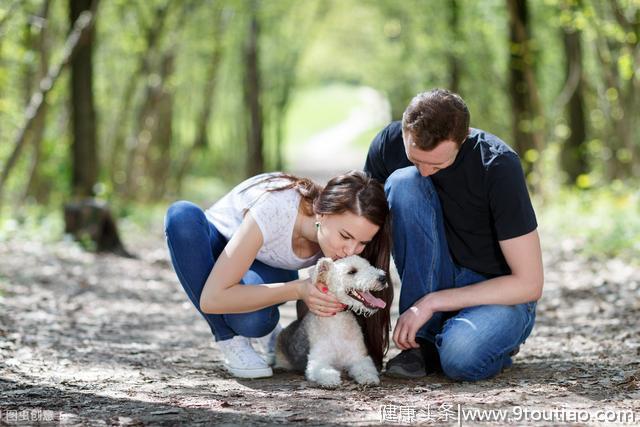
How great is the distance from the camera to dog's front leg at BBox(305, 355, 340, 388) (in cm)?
429

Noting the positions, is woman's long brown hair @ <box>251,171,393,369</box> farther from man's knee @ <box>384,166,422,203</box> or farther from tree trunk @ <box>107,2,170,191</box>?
tree trunk @ <box>107,2,170,191</box>

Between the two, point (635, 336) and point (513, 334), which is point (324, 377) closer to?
point (513, 334)

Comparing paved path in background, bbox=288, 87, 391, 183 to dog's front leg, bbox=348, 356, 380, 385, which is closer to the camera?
dog's front leg, bbox=348, 356, 380, 385

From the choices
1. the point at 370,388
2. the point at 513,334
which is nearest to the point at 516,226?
the point at 513,334

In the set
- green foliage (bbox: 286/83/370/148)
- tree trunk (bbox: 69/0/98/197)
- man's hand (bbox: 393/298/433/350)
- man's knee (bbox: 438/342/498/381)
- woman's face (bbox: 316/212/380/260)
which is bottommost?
man's knee (bbox: 438/342/498/381)

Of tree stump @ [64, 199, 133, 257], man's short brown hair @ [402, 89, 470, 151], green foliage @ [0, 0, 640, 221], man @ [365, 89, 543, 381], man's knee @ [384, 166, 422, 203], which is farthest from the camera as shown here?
green foliage @ [0, 0, 640, 221]

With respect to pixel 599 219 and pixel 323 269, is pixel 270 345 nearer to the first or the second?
pixel 323 269

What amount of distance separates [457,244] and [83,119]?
8533mm

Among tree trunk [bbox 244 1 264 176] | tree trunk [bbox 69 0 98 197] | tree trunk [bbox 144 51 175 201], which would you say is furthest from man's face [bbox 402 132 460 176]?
tree trunk [bbox 244 1 264 176]

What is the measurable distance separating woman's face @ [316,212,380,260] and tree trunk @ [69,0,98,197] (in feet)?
27.4

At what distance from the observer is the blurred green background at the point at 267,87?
11633 millimetres

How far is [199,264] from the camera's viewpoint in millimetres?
4602

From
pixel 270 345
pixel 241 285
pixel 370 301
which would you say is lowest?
pixel 270 345

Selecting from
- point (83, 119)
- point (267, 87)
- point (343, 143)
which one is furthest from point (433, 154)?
point (343, 143)
